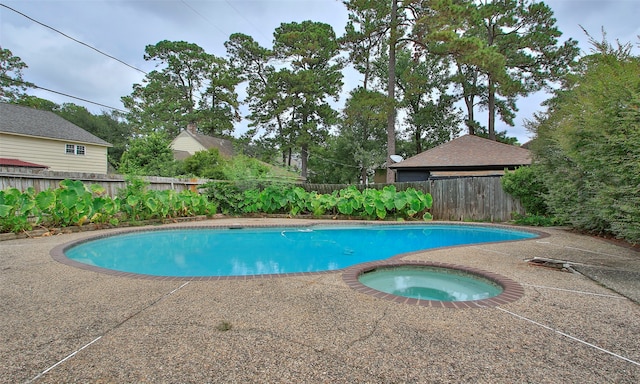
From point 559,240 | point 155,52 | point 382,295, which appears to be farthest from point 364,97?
point 155,52

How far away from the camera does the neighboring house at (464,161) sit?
14.9 m

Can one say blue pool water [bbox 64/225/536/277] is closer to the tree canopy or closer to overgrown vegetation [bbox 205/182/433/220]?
overgrown vegetation [bbox 205/182/433/220]

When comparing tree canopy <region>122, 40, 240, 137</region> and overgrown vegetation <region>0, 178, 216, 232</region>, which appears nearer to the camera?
overgrown vegetation <region>0, 178, 216, 232</region>

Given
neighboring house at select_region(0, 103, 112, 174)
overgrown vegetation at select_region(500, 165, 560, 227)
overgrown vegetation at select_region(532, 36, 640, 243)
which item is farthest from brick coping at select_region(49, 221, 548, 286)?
neighboring house at select_region(0, 103, 112, 174)

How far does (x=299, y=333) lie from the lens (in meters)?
2.32

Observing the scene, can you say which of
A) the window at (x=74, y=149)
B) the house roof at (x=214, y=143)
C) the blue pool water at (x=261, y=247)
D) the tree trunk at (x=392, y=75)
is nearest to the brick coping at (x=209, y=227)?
the blue pool water at (x=261, y=247)

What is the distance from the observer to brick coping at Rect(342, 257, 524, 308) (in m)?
2.96

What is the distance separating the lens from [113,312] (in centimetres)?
272

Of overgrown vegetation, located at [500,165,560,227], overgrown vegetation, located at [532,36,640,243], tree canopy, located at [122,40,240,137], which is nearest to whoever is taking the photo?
overgrown vegetation, located at [532,36,640,243]

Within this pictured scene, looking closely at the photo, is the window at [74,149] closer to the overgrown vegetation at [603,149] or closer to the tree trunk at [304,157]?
the tree trunk at [304,157]

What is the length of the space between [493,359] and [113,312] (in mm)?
2756

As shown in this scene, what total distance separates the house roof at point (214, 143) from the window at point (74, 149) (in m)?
8.17

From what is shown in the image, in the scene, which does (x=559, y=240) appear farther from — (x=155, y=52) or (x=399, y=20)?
(x=155, y=52)

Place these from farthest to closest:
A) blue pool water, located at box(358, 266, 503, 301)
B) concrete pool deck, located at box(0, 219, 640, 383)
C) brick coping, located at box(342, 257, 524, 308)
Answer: blue pool water, located at box(358, 266, 503, 301) → brick coping, located at box(342, 257, 524, 308) → concrete pool deck, located at box(0, 219, 640, 383)
